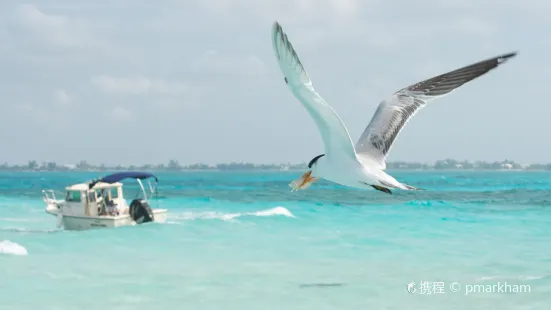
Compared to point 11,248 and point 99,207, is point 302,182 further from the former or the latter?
point 99,207

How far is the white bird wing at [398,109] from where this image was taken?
6.20m

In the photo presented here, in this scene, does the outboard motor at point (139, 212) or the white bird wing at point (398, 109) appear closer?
the white bird wing at point (398, 109)

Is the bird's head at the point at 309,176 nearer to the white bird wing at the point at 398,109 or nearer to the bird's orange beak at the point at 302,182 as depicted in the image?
the bird's orange beak at the point at 302,182

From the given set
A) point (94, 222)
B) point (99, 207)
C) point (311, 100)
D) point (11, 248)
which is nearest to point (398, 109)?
point (311, 100)

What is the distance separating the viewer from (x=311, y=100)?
447 centimetres

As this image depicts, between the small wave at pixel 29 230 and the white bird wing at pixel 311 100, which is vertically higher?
the white bird wing at pixel 311 100

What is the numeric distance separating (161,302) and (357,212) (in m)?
23.2

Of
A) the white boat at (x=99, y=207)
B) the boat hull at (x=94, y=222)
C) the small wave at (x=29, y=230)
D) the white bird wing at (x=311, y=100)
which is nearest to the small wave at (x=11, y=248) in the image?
the boat hull at (x=94, y=222)

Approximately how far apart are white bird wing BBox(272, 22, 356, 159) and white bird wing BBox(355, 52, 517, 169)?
0.95 m

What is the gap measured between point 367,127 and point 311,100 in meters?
2.22

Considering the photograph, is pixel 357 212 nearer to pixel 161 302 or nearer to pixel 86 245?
Answer: pixel 86 245

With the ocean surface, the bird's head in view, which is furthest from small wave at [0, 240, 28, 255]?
the bird's head

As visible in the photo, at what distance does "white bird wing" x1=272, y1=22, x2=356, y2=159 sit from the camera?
12.2 ft

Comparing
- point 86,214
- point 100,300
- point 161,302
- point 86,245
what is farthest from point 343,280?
point 86,214
